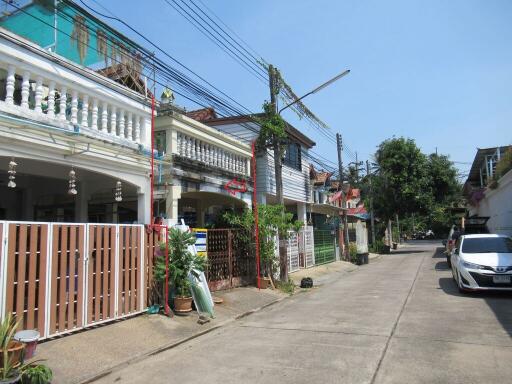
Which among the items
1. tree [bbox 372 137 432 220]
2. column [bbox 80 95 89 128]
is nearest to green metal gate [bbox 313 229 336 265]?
tree [bbox 372 137 432 220]

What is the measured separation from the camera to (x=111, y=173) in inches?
352

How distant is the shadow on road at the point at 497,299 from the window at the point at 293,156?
9099 millimetres

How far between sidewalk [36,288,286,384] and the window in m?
11.5

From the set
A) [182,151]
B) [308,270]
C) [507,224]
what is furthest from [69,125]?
[507,224]

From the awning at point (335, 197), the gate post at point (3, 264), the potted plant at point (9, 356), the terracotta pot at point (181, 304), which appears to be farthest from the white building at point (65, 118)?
the awning at point (335, 197)

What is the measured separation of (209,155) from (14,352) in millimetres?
8505

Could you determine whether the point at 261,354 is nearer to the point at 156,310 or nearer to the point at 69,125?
the point at 156,310

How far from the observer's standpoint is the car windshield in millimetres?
11609

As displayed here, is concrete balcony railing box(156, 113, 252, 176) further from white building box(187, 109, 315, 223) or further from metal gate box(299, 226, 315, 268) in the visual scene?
metal gate box(299, 226, 315, 268)

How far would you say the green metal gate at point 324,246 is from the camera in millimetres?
23045

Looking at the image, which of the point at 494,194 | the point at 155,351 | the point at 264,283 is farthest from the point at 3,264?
the point at 494,194

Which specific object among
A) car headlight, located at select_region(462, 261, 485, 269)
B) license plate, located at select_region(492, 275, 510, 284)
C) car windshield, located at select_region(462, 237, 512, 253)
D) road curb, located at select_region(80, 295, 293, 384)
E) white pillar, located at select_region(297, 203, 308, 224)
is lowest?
road curb, located at select_region(80, 295, 293, 384)

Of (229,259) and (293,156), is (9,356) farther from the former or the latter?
Answer: (293,156)

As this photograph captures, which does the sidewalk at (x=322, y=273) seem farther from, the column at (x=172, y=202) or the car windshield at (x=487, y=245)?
the column at (x=172, y=202)
